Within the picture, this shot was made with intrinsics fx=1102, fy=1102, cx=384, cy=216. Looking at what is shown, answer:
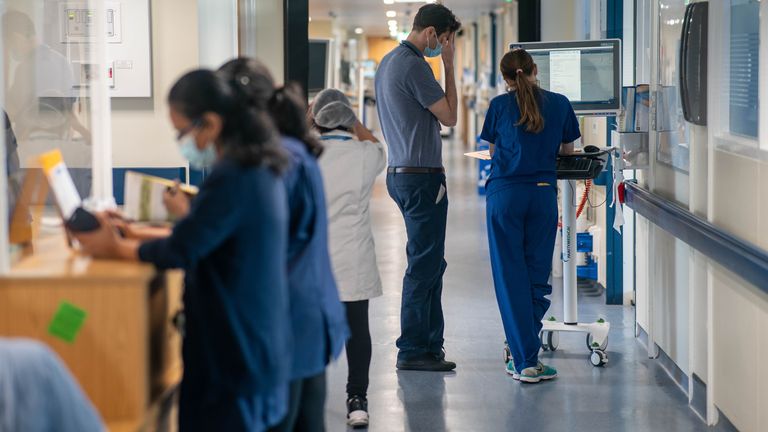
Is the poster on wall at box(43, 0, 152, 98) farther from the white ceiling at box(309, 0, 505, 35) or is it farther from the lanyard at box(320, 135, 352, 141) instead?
the white ceiling at box(309, 0, 505, 35)

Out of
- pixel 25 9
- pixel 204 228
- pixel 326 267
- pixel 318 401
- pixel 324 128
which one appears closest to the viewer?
pixel 204 228

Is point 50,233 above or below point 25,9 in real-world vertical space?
below

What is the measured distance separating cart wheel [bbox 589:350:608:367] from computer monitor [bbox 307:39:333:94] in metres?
7.42

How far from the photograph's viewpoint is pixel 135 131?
228 inches

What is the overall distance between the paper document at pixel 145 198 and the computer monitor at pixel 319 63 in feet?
31.8

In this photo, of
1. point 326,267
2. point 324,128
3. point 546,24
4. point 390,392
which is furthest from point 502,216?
point 546,24

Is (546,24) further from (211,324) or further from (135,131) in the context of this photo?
(211,324)

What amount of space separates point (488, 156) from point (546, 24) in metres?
2.45

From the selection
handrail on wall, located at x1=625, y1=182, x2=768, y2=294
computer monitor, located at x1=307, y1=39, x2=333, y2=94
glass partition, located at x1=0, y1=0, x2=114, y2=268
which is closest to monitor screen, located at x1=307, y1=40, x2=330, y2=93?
computer monitor, located at x1=307, y1=39, x2=333, y2=94

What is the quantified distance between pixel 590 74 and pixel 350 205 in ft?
7.82

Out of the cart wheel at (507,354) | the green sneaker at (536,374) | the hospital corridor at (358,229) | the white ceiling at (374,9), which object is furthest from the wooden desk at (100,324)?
the white ceiling at (374,9)

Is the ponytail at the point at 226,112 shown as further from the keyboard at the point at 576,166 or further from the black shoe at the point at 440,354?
the black shoe at the point at 440,354

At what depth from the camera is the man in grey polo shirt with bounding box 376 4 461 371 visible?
5.11 m

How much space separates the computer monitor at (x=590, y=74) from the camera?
5887 millimetres
